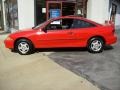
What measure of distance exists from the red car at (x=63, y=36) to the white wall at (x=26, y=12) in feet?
22.3

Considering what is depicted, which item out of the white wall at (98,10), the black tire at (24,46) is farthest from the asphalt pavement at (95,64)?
the white wall at (98,10)

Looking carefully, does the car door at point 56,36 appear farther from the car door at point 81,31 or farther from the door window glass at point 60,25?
the car door at point 81,31

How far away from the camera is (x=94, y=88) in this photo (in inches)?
252

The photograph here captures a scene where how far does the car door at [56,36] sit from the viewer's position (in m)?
10.4

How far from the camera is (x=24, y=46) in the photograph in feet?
34.3

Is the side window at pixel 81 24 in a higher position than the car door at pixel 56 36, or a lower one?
higher

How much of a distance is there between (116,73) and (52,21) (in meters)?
3.93

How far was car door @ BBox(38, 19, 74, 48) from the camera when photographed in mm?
10438

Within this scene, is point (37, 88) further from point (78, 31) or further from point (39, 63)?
point (78, 31)

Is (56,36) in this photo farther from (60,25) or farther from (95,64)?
(95,64)

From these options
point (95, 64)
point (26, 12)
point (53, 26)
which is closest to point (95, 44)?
point (53, 26)

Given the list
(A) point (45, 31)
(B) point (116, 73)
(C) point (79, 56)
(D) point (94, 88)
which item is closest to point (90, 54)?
(C) point (79, 56)

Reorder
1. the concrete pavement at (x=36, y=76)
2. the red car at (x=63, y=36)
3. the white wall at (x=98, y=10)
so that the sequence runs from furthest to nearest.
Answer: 1. the white wall at (x=98, y=10)
2. the red car at (x=63, y=36)
3. the concrete pavement at (x=36, y=76)

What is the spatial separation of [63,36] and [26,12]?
7.39m
